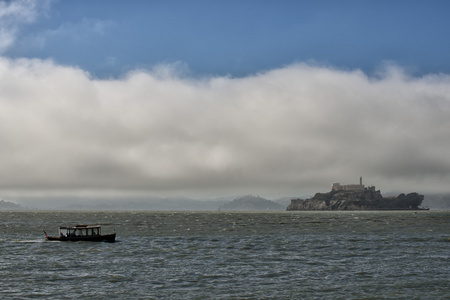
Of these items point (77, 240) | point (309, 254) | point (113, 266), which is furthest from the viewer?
point (77, 240)

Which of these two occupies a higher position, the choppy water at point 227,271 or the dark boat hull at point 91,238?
the dark boat hull at point 91,238

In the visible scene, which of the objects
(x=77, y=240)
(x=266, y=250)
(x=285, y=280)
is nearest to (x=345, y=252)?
(x=266, y=250)

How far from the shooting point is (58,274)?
51969mm

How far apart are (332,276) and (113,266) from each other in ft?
86.1

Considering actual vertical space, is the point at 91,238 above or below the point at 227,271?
above

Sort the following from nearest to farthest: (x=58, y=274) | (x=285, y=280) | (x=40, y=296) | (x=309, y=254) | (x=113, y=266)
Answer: (x=40, y=296) < (x=285, y=280) < (x=58, y=274) < (x=113, y=266) < (x=309, y=254)

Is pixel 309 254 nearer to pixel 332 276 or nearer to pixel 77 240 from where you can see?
pixel 332 276

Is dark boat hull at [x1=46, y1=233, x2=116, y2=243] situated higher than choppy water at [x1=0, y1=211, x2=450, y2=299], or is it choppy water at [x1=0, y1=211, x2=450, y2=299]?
dark boat hull at [x1=46, y1=233, x2=116, y2=243]

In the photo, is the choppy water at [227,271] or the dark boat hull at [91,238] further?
the dark boat hull at [91,238]

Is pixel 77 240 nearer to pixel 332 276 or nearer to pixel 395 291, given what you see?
pixel 332 276

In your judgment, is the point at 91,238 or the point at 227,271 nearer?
the point at 227,271

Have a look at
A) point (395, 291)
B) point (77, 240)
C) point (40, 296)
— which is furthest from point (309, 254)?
point (77, 240)

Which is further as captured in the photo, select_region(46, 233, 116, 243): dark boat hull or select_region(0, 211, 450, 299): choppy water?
select_region(46, 233, 116, 243): dark boat hull

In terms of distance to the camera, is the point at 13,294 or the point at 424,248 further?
the point at 424,248
